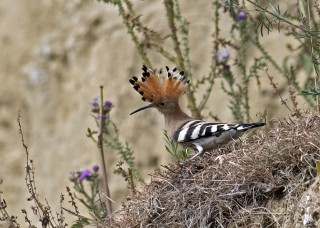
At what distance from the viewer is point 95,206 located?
5535mm

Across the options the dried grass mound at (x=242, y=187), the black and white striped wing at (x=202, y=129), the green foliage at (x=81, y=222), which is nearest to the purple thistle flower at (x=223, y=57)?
the black and white striped wing at (x=202, y=129)

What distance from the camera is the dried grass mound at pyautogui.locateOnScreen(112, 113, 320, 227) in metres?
3.93

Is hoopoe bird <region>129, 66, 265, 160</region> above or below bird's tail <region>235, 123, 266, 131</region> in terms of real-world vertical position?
above

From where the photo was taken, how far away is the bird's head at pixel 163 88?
5520 millimetres

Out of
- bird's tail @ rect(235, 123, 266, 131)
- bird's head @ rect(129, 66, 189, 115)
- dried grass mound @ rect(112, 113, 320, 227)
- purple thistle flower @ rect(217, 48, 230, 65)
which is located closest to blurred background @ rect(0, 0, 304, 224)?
purple thistle flower @ rect(217, 48, 230, 65)

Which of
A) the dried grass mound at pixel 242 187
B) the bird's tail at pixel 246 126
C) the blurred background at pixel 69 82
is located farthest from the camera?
the blurred background at pixel 69 82

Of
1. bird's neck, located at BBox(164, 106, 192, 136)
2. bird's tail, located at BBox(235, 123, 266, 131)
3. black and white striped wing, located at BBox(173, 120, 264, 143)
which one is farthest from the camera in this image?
bird's neck, located at BBox(164, 106, 192, 136)

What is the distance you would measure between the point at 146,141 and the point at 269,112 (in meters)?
1.30

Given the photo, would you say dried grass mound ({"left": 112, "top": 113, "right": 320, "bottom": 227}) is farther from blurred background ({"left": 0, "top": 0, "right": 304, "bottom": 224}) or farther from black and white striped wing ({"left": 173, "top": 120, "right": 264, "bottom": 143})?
blurred background ({"left": 0, "top": 0, "right": 304, "bottom": 224})

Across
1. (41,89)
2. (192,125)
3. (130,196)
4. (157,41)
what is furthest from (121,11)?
(41,89)

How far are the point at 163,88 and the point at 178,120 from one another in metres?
0.22

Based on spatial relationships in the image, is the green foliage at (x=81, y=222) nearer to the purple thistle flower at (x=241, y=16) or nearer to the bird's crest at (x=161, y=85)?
the bird's crest at (x=161, y=85)

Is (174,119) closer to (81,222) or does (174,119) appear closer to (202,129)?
(202,129)

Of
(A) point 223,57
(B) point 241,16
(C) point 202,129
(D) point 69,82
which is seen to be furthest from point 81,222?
(D) point 69,82
